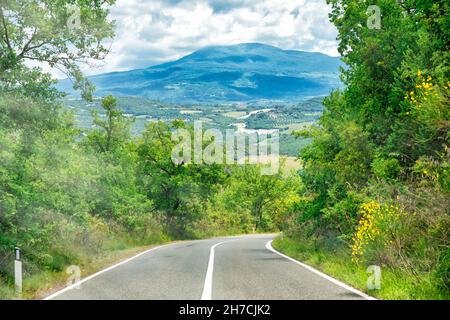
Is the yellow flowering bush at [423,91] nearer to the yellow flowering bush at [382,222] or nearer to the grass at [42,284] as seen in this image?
the yellow flowering bush at [382,222]

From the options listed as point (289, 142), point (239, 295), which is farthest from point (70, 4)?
point (289, 142)

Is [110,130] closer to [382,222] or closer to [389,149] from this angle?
[389,149]

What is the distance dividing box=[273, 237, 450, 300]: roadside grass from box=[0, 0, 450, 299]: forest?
0.04 meters

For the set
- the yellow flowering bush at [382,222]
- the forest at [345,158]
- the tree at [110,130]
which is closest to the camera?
the forest at [345,158]

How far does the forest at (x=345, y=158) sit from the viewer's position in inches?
378

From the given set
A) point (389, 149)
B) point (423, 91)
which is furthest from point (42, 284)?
point (389, 149)

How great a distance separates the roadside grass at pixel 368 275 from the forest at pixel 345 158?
40 mm

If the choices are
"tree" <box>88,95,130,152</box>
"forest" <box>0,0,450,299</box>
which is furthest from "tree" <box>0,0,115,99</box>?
"tree" <box>88,95,130,152</box>

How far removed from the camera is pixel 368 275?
10.5m

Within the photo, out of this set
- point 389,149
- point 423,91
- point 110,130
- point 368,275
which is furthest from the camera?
point 110,130

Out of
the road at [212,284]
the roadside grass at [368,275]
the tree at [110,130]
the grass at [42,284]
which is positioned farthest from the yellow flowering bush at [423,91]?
the tree at [110,130]

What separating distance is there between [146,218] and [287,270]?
21480 mm

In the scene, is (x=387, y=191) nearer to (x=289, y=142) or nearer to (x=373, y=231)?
(x=373, y=231)

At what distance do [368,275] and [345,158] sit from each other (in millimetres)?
6804
